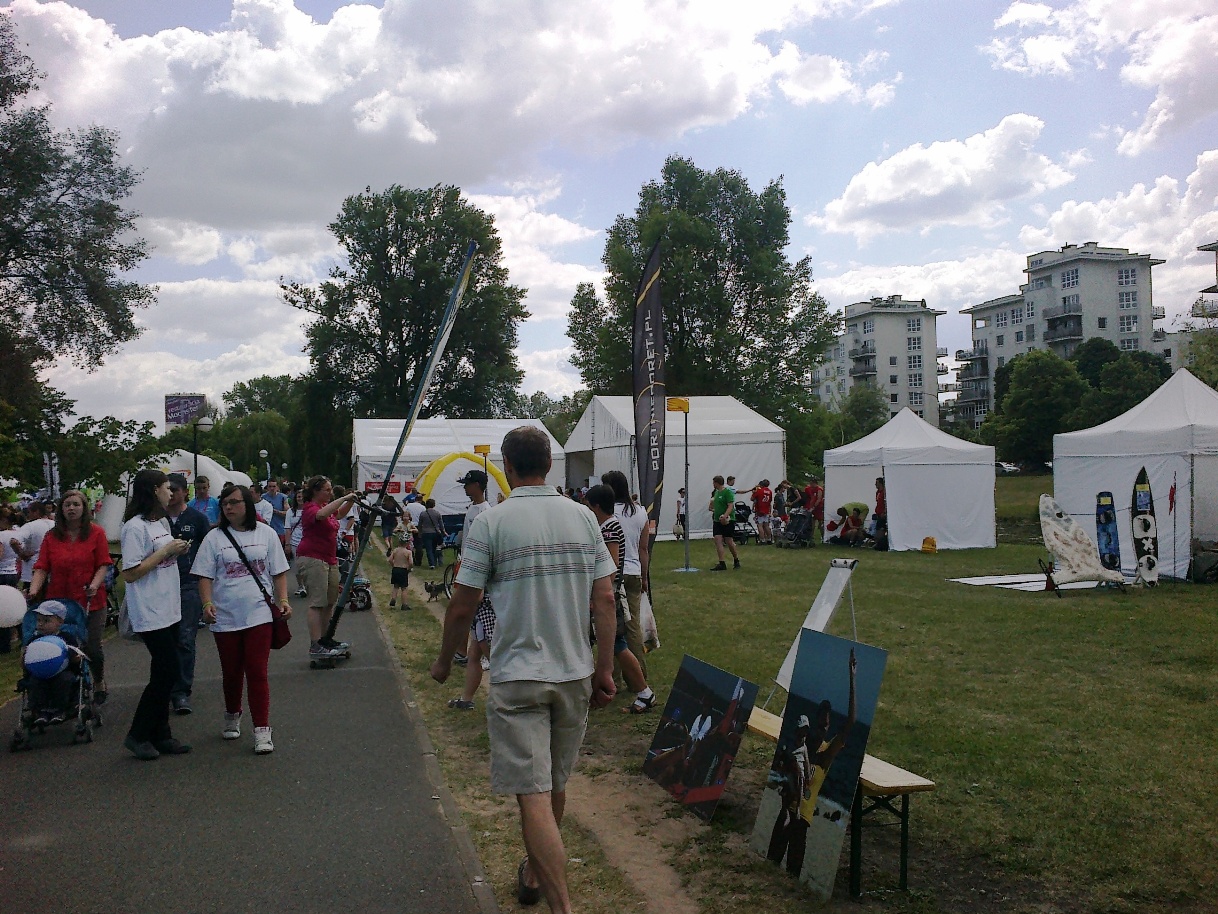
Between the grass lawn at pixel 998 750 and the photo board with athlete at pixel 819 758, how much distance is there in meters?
0.15

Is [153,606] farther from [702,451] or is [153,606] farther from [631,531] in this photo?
[702,451]

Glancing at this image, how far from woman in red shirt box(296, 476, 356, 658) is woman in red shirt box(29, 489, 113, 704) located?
243 centimetres

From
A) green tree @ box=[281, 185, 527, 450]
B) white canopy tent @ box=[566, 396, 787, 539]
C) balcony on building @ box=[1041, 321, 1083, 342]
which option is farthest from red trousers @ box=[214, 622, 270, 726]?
balcony on building @ box=[1041, 321, 1083, 342]

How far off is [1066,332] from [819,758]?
106 metres

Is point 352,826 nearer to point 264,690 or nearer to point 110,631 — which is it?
point 264,690

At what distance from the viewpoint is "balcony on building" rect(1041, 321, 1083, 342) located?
97062mm

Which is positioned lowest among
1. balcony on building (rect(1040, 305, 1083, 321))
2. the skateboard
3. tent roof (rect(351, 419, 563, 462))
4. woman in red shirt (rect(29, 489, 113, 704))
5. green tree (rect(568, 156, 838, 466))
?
the skateboard

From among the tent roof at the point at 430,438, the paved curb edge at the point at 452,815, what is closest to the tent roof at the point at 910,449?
the tent roof at the point at 430,438

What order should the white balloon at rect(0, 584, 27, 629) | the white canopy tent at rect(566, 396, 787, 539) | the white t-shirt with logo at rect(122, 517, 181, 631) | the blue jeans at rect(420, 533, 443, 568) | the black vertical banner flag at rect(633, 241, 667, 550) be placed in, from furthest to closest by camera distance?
the white canopy tent at rect(566, 396, 787, 539) → the blue jeans at rect(420, 533, 443, 568) → the black vertical banner flag at rect(633, 241, 667, 550) → the white balloon at rect(0, 584, 27, 629) → the white t-shirt with logo at rect(122, 517, 181, 631)

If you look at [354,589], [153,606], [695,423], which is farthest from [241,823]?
[695,423]

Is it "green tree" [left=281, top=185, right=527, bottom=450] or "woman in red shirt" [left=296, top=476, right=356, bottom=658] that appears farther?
"green tree" [left=281, top=185, right=527, bottom=450]

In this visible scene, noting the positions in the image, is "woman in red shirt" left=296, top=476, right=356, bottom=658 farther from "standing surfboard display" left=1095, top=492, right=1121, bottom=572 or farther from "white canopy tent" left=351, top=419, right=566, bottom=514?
"white canopy tent" left=351, top=419, right=566, bottom=514

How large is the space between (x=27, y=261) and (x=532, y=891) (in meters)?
23.3

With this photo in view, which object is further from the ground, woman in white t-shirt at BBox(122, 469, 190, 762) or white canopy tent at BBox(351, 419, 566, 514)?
white canopy tent at BBox(351, 419, 566, 514)
